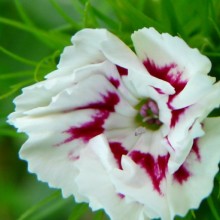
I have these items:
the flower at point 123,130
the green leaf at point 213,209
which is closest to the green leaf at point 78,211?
the flower at point 123,130

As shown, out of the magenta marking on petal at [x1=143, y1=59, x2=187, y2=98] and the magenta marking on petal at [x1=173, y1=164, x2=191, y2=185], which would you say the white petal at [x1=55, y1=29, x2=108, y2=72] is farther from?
the magenta marking on petal at [x1=173, y1=164, x2=191, y2=185]

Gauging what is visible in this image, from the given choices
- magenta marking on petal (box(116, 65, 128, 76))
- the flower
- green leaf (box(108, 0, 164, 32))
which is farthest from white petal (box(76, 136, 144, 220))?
green leaf (box(108, 0, 164, 32))

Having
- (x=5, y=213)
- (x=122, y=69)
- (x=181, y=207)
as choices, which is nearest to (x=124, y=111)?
(x=122, y=69)

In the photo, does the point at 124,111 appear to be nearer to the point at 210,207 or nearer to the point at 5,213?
the point at 210,207

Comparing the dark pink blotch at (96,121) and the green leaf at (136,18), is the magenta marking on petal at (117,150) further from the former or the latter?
the green leaf at (136,18)

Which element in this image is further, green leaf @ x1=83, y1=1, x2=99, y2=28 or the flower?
green leaf @ x1=83, y1=1, x2=99, y2=28

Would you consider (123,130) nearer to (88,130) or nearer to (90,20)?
(88,130)
